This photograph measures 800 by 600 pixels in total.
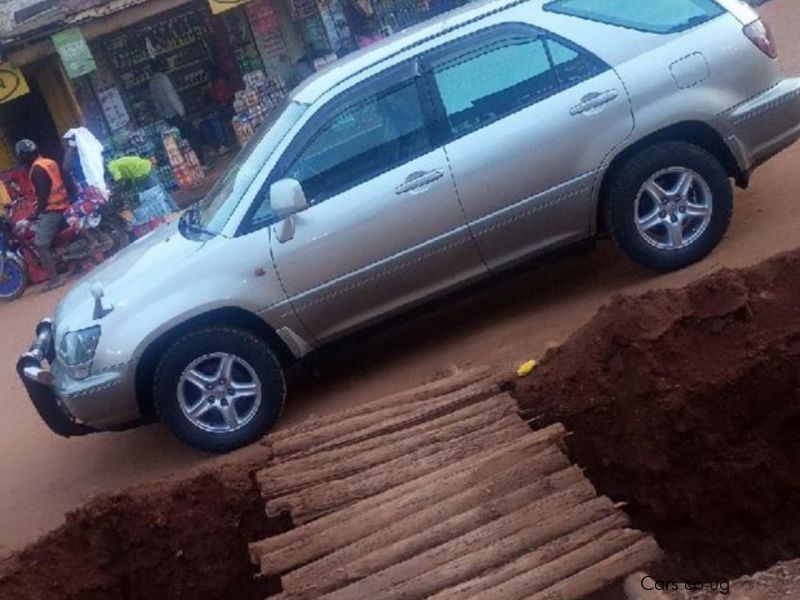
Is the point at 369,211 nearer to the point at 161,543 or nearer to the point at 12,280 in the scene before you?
the point at 161,543

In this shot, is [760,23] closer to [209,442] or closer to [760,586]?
[760,586]

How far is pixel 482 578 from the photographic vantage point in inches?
163

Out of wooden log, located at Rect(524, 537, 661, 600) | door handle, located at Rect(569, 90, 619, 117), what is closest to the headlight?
door handle, located at Rect(569, 90, 619, 117)

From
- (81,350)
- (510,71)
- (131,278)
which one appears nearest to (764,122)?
(510,71)

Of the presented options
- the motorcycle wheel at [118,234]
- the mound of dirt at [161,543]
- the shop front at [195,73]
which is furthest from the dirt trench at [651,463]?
the shop front at [195,73]

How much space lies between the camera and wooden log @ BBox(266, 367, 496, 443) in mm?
5855

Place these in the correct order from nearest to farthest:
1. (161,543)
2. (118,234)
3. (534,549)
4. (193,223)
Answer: (534,549)
(161,543)
(193,223)
(118,234)

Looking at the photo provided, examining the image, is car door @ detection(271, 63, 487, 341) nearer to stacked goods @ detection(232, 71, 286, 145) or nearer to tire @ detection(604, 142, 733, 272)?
tire @ detection(604, 142, 733, 272)

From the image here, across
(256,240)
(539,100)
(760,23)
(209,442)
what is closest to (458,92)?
(539,100)

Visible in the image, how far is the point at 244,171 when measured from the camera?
7.09 metres

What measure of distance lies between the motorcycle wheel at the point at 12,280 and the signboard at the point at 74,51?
11.0ft

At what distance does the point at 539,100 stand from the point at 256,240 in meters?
1.94

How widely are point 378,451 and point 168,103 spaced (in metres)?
14.2

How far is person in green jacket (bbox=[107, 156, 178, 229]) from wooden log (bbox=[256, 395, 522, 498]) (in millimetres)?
9429
